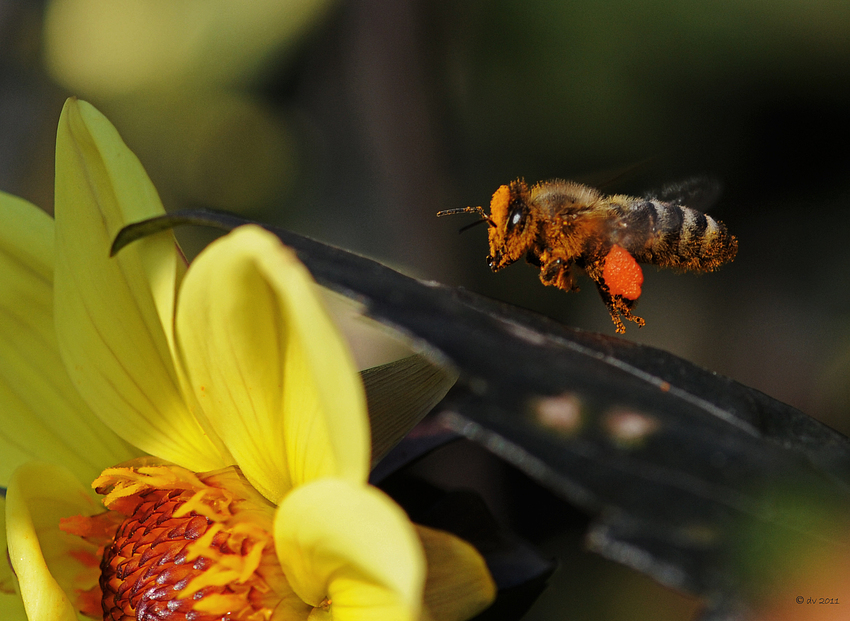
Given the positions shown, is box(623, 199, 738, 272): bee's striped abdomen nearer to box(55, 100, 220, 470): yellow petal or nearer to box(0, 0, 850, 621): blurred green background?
box(0, 0, 850, 621): blurred green background

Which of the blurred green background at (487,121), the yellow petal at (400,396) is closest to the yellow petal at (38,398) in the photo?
the yellow petal at (400,396)

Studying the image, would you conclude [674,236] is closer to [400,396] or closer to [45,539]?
[400,396]

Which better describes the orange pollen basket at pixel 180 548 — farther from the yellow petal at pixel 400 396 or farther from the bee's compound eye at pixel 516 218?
the bee's compound eye at pixel 516 218

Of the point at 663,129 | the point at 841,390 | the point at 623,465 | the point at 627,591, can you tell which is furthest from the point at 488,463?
the point at 663,129

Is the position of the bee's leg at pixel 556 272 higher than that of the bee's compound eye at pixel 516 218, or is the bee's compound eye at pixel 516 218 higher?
the bee's compound eye at pixel 516 218

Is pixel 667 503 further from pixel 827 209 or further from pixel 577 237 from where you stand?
pixel 827 209

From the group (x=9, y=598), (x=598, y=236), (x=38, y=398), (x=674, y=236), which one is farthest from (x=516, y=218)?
(x=9, y=598)

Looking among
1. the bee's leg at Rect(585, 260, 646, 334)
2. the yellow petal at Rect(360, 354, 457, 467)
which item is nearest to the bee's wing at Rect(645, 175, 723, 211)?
the bee's leg at Rect(585, 260, 646, 334)
